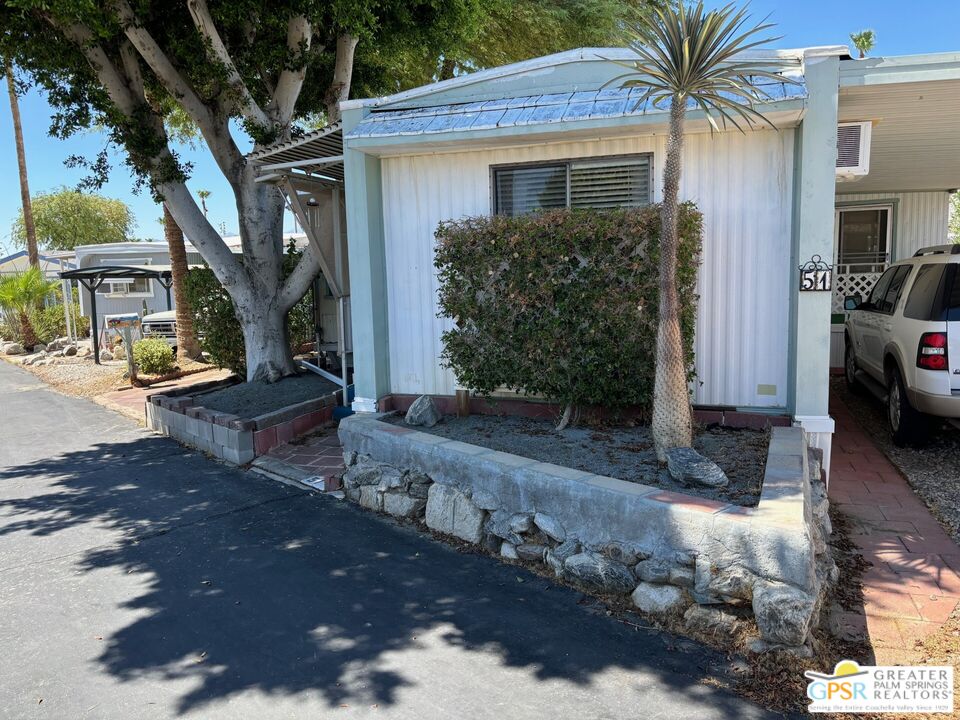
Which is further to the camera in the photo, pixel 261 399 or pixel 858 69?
pixel 261 399

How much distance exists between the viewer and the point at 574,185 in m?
6.60

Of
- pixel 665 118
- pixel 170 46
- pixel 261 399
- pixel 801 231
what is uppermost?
pixel 170 46

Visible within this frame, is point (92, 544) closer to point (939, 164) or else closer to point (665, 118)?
point (665, 118)

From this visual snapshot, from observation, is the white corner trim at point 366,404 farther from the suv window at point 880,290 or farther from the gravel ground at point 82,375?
the gravel ground at point 82,375

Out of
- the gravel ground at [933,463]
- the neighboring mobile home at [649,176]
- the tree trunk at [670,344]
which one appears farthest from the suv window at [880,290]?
the tree trunk at [670,344]

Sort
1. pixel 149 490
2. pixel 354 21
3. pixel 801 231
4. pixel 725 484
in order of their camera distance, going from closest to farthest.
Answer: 1. pixel 725 484
2. pixel 801 231
3. pixel 149 490
4. pixel 354 21

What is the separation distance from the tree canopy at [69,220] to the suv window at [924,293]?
4181 cm

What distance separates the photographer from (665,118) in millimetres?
5781

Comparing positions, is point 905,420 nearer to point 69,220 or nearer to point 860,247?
point 860,247

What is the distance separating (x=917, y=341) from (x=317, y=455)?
610 cm

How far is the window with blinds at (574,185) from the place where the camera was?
21.1 ft

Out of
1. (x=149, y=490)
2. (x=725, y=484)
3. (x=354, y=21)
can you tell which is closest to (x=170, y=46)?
(x=354, y=21)

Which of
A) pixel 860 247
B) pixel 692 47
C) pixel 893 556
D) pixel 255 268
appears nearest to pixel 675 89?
pixel 692 47

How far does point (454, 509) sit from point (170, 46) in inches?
304
